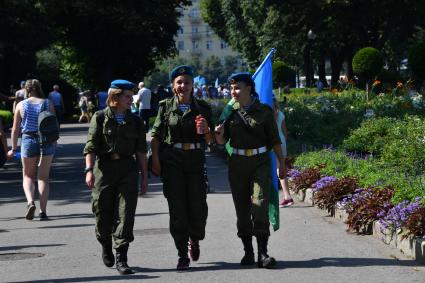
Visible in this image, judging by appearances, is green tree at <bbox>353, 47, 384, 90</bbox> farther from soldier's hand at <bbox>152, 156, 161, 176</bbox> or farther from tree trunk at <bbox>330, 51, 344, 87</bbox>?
tree trunk at <bbox>330, 51, 344, 87</bbox>

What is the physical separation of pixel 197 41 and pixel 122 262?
169m

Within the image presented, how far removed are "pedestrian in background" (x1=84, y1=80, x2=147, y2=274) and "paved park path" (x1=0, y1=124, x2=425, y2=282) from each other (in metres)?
0.38

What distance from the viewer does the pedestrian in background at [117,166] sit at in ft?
28.5

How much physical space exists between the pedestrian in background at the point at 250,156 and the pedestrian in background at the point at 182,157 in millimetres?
241

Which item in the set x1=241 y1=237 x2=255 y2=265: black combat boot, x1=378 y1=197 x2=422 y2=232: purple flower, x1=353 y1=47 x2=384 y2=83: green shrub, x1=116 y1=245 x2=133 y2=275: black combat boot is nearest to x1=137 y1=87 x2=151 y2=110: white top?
x1=353 y1=47 x2=384 y2=83: green shrub

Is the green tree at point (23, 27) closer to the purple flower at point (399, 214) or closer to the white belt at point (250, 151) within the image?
the purple flower at point (399, 214)

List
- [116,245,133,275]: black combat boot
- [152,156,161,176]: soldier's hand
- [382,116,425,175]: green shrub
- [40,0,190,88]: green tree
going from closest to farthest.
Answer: [116,245,133,275]: black combat boot → [152,156,161,176]: soldier's hand → [382,116,425,175]: green shrub → [40,0,190,88]: green tree

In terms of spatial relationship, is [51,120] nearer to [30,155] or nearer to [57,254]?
[30,155]

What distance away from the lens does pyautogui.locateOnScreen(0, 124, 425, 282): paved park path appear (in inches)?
337

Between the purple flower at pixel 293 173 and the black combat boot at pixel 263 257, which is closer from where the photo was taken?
the black combat boot at pixel 263 257

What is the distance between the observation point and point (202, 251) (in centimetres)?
994

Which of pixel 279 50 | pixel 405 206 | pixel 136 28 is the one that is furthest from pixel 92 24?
pixel 405 206

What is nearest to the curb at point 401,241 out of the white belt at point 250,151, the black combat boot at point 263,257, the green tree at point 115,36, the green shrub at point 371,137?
the black combat boot at point 263,257

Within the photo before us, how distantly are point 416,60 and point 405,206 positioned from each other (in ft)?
75.1
